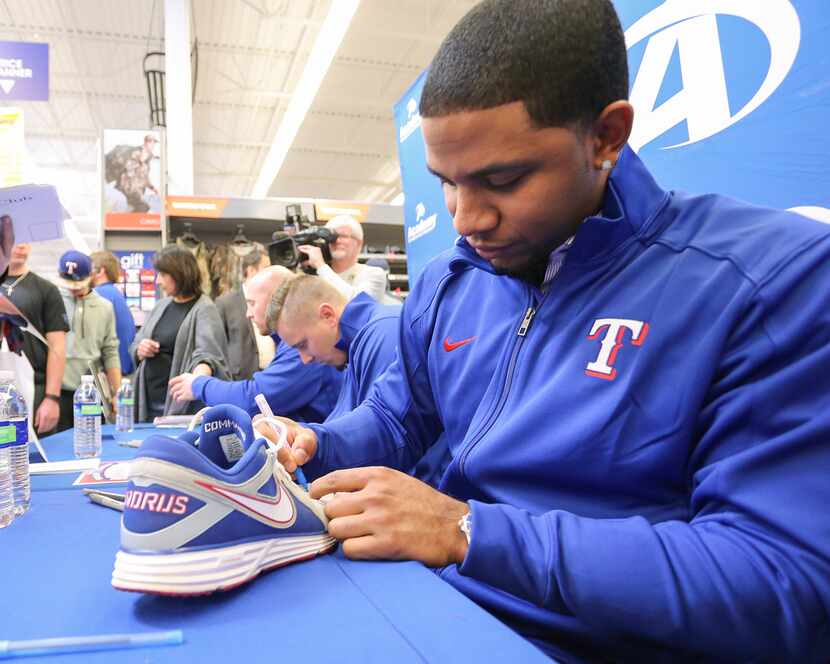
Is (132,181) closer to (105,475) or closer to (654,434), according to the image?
(105,475)

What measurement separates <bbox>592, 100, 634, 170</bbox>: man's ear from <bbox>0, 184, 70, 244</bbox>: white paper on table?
1.17 meters

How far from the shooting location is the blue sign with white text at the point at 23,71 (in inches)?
110

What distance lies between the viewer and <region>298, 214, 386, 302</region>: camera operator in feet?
10.4

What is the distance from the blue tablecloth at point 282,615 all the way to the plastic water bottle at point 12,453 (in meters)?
0.18

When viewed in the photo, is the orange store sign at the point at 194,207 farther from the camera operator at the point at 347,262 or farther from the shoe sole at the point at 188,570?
the shoe sole at the point at 188,570

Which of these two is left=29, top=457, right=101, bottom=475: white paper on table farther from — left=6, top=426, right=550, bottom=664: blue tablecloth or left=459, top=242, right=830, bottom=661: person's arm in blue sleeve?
left=459, top=242, right=830, bottom=661: person's arm in blue sleeve

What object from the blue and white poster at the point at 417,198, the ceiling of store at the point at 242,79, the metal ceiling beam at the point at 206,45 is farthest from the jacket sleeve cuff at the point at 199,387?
the metal ceiling beam at the point at 206,45

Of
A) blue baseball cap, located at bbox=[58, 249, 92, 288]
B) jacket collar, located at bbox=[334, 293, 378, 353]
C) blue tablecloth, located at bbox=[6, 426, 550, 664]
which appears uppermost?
blue baseball cap, located at bbox=[58, 249, 92, 288]

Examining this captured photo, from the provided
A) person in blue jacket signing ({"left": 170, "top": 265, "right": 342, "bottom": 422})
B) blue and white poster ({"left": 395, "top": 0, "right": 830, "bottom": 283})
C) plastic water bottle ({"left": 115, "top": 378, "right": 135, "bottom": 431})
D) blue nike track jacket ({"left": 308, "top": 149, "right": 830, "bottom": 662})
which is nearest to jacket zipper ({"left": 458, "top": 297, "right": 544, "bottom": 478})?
blue nike track jacket ({"left": 308, "top": 149, "right": 830, "bottom": 662})

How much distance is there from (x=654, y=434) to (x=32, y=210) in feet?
4.44

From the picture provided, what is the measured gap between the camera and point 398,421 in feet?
4.02

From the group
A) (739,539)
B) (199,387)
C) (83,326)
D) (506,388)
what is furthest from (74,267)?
(739,539)

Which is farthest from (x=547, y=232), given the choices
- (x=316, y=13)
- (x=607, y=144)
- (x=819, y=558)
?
(x=316, y=13)

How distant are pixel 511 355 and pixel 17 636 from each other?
689 mm
